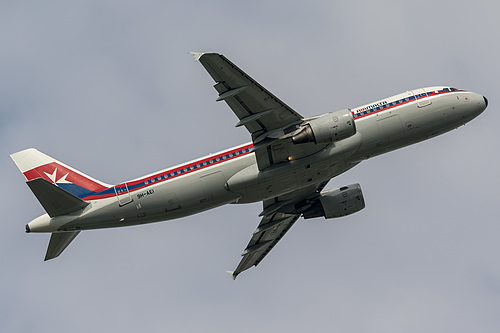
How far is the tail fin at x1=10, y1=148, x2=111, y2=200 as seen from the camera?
52844mm

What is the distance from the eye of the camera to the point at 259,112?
162ft

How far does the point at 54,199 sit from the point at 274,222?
19.7 meters

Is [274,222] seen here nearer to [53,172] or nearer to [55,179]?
[55,179]

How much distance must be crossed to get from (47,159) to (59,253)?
277 inches

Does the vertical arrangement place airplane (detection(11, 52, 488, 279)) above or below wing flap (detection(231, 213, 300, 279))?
above

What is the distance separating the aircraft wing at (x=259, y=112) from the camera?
153 feet

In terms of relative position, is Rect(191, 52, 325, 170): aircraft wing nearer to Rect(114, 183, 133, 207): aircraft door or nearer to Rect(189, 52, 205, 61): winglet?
Rect(189, 52, 205, 61): winglet

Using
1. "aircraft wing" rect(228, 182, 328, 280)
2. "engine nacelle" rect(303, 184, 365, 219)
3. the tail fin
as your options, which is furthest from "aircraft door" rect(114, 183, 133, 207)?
"engine nacelle" rect(303, 184, 365, 219)

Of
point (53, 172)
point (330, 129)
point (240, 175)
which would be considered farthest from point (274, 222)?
point (53, 172)

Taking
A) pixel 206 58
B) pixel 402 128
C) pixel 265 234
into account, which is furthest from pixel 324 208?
pixel 206 58

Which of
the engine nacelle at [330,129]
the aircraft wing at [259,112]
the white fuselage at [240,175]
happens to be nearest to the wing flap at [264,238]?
the white fuselage at [240,175]

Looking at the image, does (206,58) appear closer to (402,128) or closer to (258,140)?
(258,140)

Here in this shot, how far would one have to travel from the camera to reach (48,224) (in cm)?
5041

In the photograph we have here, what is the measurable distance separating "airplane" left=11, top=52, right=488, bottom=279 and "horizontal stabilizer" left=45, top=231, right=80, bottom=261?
0.24 feet
